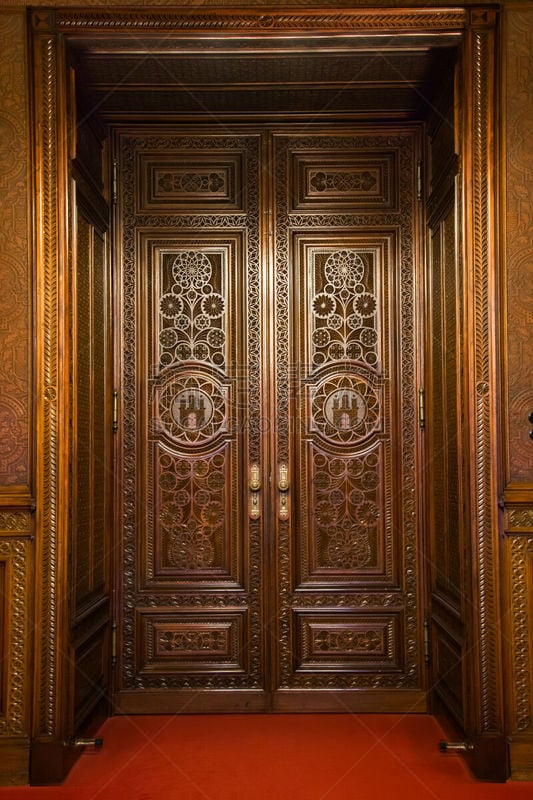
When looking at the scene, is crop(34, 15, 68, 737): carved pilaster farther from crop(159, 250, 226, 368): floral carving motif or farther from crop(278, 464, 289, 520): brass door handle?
crop(278, 464, 289, 520): brass door handle

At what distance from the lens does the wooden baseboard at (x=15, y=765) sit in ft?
9.91

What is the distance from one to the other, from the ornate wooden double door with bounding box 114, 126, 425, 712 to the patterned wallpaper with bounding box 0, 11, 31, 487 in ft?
2.63

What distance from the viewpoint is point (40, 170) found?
10.2 ft

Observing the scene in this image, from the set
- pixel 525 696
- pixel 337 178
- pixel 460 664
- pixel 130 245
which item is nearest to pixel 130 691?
pixel 460 664

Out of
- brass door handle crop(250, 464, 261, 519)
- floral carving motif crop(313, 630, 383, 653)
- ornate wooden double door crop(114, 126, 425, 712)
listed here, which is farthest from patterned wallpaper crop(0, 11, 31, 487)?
floral carving motif crop(313, 630, 383, 653)

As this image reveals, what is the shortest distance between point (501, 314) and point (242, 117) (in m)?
1.60

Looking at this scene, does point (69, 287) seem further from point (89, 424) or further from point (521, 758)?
point (521, 758)

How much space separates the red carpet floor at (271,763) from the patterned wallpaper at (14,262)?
115 cm

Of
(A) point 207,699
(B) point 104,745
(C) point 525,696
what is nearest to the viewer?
(C) point 525,696

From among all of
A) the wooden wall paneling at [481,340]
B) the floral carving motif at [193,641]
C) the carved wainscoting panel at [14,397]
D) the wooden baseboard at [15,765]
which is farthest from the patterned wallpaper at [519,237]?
the wooden baseboard at [15,765]

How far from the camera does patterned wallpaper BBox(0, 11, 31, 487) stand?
3.08 m

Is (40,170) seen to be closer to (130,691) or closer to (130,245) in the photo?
(130,245)

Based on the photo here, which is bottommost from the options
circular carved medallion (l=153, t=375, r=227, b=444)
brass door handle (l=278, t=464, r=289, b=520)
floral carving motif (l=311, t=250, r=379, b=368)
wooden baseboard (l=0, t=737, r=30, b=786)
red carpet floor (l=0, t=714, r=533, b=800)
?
red carpet floor (l=0, t=714, r=533, b=800)

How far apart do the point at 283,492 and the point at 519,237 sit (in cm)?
152
